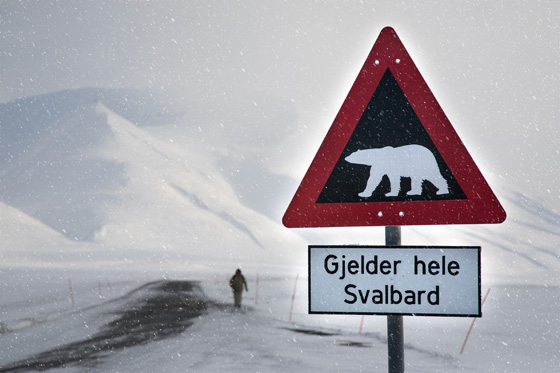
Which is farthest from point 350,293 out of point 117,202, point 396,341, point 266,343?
point 117,202

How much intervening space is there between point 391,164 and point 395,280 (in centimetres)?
53

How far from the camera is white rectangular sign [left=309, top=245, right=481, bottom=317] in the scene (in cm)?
274

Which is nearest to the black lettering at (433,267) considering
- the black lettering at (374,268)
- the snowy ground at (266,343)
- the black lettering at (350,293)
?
the black lettering at (374,268)

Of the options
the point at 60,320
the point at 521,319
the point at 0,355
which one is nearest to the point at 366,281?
the point at 0,355

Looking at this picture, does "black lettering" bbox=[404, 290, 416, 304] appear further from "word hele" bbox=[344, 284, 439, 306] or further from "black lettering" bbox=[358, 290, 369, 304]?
"black lettering" bbox=[358, 290, 369, 304]

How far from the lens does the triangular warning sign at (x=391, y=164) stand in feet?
8.86

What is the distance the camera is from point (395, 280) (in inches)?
111

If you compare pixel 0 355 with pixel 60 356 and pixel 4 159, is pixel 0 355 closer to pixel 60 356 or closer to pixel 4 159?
pixel 60 356

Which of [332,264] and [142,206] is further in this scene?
[142,206]

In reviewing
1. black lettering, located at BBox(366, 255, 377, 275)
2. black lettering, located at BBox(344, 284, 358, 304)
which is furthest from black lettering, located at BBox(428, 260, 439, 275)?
black lettering, located at BBox(344, 284, 358, 304)

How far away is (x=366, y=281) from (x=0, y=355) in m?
9.10

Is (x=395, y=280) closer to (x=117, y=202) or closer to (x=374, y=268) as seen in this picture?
(x=374, y=268)

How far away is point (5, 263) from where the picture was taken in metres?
68.0

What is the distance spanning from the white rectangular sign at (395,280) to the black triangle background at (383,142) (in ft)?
0.80
